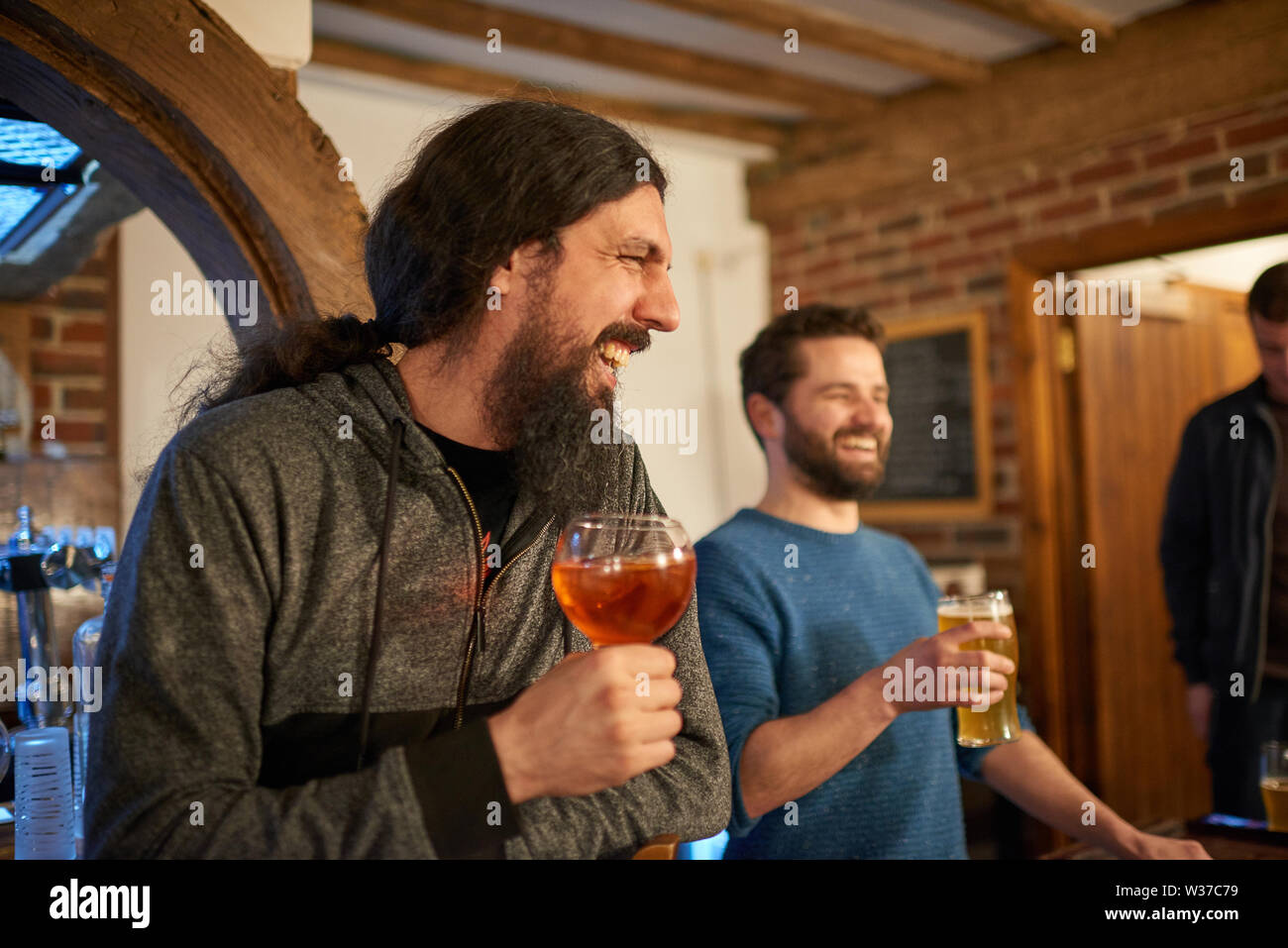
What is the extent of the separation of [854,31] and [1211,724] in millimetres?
2271

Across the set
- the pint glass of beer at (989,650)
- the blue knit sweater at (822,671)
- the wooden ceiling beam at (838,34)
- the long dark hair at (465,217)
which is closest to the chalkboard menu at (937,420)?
the wooden ceiling beam at (838,34)

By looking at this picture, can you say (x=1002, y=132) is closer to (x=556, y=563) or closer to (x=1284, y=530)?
(x=1284, y=530)

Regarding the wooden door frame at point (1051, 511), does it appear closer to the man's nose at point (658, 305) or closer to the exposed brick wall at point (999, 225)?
the exposed brick wall at point (999, 225)

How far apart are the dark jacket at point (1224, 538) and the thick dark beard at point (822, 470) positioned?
4.45ft

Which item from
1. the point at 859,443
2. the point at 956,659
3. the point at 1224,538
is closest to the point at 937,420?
the point at 1224,538

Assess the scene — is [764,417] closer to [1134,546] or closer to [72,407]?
[72,407]

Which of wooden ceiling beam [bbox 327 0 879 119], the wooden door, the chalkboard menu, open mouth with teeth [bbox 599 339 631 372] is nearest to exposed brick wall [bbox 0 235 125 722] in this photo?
wooden ceiling beam [bbox 327 0 879 119]

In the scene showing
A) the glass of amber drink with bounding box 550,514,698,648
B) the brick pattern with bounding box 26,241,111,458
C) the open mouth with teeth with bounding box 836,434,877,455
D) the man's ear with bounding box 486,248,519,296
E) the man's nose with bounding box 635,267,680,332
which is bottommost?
the glass of amber drink with bounding box 550,514,698,648

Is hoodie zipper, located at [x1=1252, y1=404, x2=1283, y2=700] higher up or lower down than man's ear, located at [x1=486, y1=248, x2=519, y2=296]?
lower down

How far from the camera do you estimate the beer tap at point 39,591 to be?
1464mm

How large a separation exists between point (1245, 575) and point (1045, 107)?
1.78 meters

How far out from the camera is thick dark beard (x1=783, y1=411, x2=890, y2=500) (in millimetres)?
1863

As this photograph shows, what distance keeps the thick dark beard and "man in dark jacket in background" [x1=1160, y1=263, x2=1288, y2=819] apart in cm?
135

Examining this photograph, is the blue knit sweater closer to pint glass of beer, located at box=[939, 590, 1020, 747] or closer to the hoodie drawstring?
pint glass of beer, located at box=[939, 590, 1020, 747]
